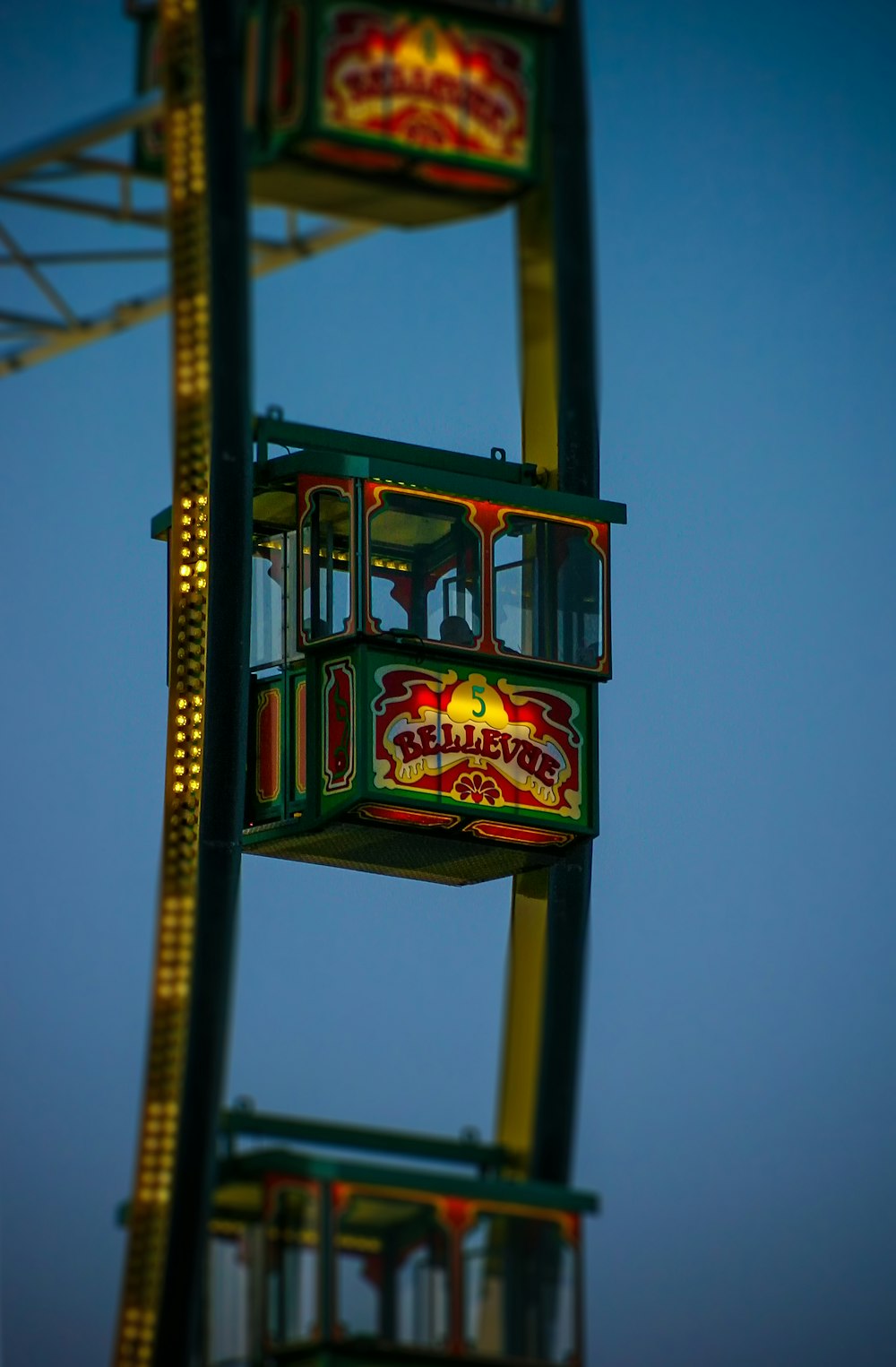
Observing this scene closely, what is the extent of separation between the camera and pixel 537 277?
30016 millimetres

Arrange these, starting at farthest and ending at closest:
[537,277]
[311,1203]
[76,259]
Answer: [76,259]
[537,277]
[311,1203]

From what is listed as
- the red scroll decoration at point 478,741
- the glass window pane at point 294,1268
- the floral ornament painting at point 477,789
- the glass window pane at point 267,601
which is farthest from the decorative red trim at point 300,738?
the glass window pane at point 294,1268

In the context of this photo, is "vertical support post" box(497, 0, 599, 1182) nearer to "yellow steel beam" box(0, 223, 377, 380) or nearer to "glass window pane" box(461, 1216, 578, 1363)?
"glass window pane" box(461, 1216, 578, 1363)

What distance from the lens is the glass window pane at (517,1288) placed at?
87.2ft

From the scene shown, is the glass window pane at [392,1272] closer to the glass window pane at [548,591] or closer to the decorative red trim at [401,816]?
the decorative red trim at [401,816]

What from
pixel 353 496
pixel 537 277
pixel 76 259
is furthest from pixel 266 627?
pixel 76 259

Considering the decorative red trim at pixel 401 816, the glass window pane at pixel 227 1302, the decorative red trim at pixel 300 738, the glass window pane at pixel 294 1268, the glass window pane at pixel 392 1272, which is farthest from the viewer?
the decorative red trim at pixel 300 738

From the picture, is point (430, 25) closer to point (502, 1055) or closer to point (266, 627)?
point (266, 627)

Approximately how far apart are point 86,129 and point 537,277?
3.68 m

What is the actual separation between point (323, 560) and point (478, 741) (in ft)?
5.57

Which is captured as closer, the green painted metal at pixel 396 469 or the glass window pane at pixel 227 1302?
the glass window pane at pixel 227 1302

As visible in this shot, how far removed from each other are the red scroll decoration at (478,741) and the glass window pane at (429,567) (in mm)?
373

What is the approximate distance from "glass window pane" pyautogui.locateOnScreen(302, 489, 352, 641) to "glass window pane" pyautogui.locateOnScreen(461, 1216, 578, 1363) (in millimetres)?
4633

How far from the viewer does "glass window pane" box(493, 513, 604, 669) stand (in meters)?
29.1
